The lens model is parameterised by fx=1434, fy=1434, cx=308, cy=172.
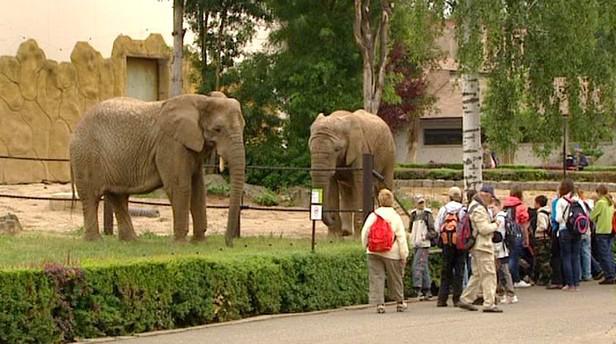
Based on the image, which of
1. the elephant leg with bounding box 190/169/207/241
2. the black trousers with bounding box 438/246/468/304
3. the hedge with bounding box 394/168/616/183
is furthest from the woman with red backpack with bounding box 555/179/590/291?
the hedge with bounding box 394/168/616/183

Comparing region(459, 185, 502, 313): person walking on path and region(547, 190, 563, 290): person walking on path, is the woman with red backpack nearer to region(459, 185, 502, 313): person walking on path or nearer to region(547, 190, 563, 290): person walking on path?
region(547, 190, 563, 290): person walking on path

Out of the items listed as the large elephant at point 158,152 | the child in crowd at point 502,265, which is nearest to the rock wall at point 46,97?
the large elephant at point 158,152

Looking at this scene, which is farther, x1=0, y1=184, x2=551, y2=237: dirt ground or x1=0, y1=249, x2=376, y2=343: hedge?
x1=0, y1=184, x2=551, y2=237: dirt ground

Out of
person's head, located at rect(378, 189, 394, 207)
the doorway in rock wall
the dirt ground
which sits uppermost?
the doorway in rock wall

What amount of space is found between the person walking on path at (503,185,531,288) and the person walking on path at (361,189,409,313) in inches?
133

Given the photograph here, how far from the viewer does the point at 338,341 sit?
15.6m

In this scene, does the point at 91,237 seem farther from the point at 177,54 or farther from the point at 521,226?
the point at 177,54

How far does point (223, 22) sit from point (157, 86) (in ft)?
8.42

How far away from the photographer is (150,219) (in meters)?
29.5

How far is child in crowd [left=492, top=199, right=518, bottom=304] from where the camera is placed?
767 inches

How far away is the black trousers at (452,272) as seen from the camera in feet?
63.5

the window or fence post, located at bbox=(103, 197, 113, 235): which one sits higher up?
the window

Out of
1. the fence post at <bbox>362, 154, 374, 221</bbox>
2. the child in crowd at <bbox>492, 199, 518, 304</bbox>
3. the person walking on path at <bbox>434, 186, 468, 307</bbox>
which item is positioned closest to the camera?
the person walking on path at <bbox>434, 186, 468, 307</bbox>

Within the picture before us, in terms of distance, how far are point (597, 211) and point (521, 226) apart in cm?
209
